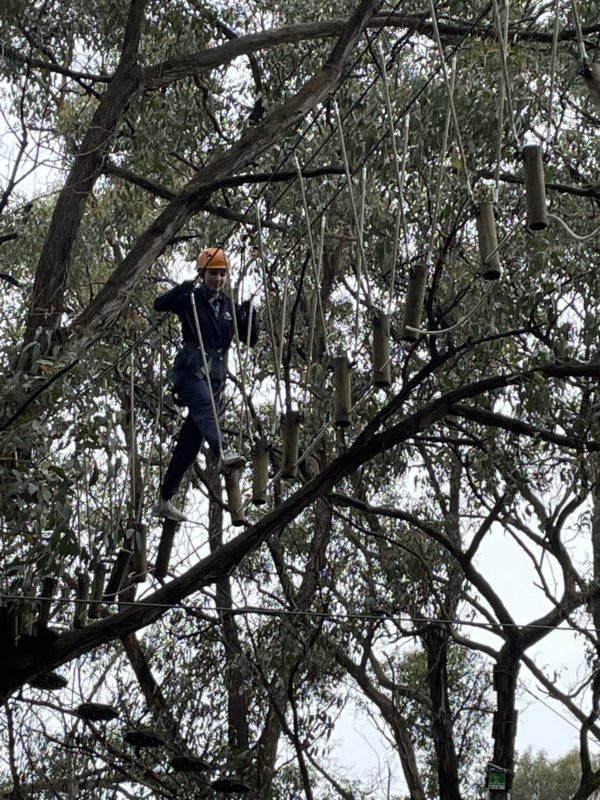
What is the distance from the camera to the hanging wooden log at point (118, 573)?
5102 millimetres

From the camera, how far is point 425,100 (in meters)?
6.61

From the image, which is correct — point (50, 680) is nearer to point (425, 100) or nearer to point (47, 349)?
point (47, 349)

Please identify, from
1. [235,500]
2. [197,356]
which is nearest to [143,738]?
[235,500]

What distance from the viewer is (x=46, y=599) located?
15.3 ft

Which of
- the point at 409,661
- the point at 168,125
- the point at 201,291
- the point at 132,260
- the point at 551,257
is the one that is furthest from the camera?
the point at 409,661

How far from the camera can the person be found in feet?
17.2

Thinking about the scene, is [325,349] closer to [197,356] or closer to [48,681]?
[197,356]

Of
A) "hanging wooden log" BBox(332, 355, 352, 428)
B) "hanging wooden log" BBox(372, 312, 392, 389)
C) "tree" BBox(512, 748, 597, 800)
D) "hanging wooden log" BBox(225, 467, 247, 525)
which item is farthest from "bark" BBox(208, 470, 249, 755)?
"tree" BBox(512, 748, 597, 800)

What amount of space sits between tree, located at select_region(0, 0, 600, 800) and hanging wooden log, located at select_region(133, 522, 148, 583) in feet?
0.06

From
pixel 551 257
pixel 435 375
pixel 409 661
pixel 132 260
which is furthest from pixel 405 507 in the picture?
pixel 132 260

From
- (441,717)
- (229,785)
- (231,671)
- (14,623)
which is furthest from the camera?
(441,717)

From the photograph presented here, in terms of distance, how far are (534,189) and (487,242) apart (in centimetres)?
28

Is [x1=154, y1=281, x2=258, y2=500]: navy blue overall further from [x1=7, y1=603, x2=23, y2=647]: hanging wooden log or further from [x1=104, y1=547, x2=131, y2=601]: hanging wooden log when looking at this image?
[x1=7, y1=603, x2=23, y2=647]: hanging wooden log

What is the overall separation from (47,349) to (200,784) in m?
3.40
